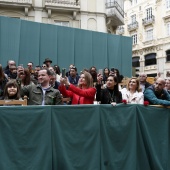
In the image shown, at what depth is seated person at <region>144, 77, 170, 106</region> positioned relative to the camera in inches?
221

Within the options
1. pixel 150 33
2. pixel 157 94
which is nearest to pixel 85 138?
pixel 157 94

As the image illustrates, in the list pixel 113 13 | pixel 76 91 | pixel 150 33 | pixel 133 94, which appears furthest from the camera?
pixel 150 33

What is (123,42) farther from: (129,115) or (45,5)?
(129,115)

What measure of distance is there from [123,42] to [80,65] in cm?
380

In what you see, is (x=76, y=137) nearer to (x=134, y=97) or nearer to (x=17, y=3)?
(x=134, y=97)

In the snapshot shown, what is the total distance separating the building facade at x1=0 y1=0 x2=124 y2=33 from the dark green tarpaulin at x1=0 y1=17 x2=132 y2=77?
13.5 feet

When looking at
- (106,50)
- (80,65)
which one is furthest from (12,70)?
(106,50)

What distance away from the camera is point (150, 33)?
41906mm

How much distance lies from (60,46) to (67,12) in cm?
621

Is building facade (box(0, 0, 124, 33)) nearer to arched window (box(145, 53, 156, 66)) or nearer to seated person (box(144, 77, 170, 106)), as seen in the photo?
seated person (box(144, 77, 170, 106))

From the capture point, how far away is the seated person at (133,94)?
5.73 metres

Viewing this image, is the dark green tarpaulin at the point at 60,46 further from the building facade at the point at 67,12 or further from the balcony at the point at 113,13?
the balcony at the point at 113,13

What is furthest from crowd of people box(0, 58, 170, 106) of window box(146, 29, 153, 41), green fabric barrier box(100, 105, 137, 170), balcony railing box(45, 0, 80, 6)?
window box(146, 29, 153, 41)

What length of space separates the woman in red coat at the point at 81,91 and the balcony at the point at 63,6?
48.6ft
